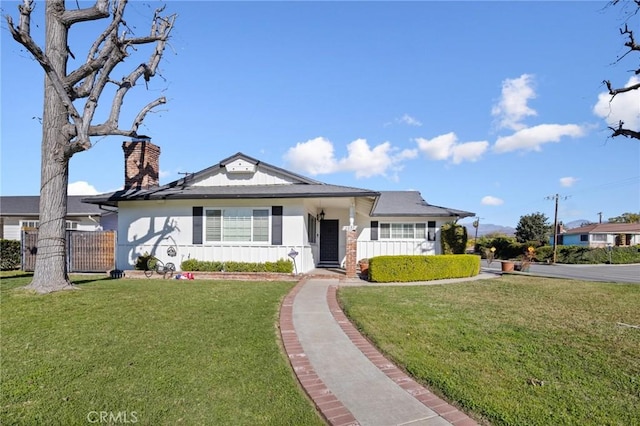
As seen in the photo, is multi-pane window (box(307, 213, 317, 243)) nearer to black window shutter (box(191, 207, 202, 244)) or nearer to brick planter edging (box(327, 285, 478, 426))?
black window shutter (box(191, 207, 202, 244))

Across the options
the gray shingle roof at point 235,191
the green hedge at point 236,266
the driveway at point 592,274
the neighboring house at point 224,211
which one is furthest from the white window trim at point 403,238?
the green hedge at point 236,266

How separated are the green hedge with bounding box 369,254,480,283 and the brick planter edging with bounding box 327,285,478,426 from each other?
19.1ft

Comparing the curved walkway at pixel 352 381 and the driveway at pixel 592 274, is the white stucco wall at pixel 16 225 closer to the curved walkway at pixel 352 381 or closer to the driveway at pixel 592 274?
the curved walkway at pixel 352 381

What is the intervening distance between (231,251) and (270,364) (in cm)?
967

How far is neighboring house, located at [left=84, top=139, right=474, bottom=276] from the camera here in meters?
13.3

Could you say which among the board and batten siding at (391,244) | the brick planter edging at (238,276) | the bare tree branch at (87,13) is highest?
the bare tree branch at (87,13)

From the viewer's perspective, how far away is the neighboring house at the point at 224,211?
43.6 ft

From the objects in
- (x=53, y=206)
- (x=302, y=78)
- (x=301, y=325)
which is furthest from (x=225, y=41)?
(x=301, y=325)

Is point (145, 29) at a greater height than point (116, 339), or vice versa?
point (145, 29)

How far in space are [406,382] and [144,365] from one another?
301 centimetres

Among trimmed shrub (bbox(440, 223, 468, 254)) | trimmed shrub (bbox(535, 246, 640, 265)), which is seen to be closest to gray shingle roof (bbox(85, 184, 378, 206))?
trimmed shrub (bbox(440, 223, 468, 254))

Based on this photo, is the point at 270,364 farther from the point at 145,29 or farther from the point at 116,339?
the point at 145,29

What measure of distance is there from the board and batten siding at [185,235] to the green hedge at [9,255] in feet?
16.9

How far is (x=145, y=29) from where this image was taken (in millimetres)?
10773
